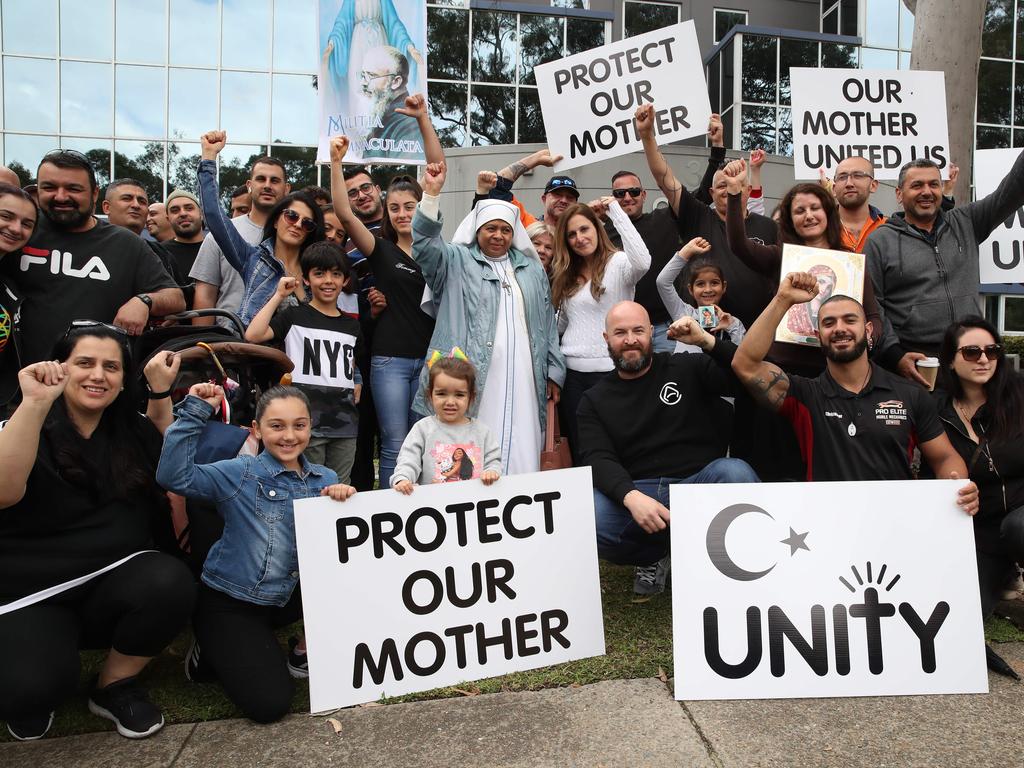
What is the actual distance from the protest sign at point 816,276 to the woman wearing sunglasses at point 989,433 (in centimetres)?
→ 60

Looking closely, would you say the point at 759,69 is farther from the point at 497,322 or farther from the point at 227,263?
the point at 227,263

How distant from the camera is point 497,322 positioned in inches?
192

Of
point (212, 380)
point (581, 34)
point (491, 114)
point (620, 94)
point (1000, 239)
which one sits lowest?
point (212, 380)

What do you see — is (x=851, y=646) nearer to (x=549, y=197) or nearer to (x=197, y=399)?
(x=197, y=399)

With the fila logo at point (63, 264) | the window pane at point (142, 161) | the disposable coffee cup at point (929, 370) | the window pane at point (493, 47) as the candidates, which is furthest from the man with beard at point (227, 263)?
the window pane at point (142, 161)

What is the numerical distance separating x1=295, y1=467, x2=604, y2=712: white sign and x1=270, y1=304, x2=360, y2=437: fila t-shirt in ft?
3.69

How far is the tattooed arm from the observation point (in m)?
3.92

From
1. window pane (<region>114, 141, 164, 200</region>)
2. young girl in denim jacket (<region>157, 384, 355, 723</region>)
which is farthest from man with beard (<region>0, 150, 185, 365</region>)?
window pane (<region>114, 141, 164, 200</region>)

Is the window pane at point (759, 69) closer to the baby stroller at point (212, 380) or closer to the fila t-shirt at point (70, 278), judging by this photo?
the fila t-shirt at point (70, 278)

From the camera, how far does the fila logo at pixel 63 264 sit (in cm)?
404

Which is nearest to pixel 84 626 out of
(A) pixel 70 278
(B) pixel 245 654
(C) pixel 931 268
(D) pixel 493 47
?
(B) pixel 245 654

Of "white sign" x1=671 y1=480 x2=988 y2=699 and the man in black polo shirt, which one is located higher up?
the man in black polo shirt

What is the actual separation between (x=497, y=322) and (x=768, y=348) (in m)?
1.60

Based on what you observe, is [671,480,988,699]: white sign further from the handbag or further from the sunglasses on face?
the sunglasses on face
